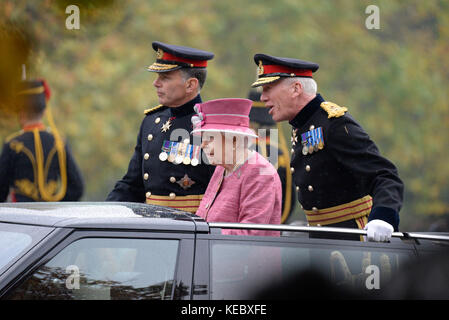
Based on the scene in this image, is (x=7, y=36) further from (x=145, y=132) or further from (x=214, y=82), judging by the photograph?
(x=214, y=82)

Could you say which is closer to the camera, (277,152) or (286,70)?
(286,70)

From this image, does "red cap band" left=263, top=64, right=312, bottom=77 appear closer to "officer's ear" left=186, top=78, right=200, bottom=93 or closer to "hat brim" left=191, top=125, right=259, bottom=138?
"hat brim" left=191, top=125, right=259, bottom=138

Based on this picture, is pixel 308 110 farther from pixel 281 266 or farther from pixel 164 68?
pixel 281 266

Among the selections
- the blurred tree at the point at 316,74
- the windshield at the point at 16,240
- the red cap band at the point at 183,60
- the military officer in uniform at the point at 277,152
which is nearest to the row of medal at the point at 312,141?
the red cap band at the point at 183,60

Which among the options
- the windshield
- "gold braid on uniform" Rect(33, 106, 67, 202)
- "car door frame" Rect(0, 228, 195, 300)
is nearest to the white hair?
"car door frame" Rect(0, 228, 195, 300)

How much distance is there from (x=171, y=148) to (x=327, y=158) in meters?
1.16

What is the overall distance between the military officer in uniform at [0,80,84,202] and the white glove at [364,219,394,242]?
5.37 m

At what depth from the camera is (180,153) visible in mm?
5594

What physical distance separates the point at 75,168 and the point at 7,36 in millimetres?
5114

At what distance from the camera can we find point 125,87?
57.3 ft

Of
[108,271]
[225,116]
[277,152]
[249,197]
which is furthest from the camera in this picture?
[277,152]

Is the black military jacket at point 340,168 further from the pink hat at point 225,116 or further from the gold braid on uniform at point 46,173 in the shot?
the gold braid on uniform at point 46,173

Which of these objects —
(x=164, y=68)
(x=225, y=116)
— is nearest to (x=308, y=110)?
(x=225, y=116)
